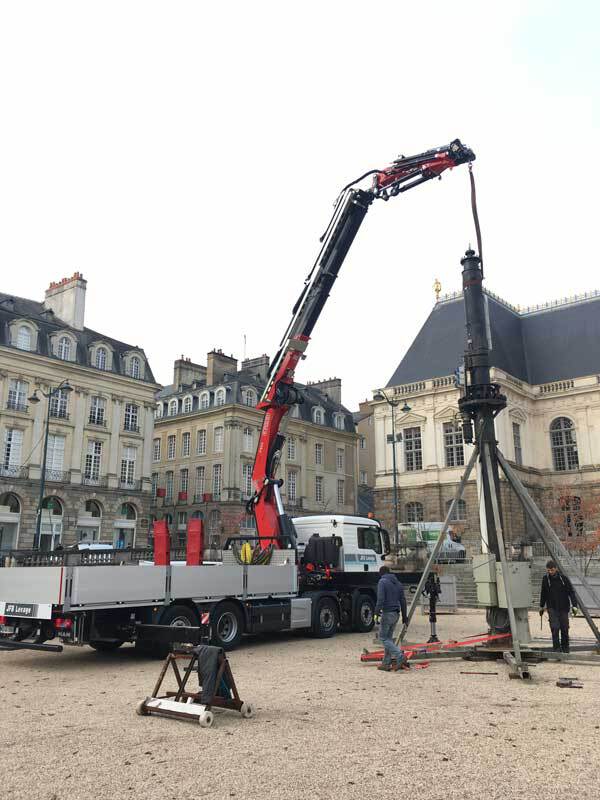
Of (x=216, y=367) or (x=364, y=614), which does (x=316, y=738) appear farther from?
(x=216, y=367)

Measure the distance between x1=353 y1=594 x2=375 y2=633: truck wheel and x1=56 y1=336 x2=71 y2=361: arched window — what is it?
3254 centimetres

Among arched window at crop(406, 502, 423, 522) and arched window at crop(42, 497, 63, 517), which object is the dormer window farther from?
arched window at crop(42, 497, 63, 517)

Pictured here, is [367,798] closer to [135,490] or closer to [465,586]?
[465,586]

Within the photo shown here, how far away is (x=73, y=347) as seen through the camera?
151 ft

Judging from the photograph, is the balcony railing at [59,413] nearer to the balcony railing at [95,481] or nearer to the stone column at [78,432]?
the stone column at [78,432]

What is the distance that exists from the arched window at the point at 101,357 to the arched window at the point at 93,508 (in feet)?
Result: 30.0

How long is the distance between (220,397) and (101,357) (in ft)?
37.6

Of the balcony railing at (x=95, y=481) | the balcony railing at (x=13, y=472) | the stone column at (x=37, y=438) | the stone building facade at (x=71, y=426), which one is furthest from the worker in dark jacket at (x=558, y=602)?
the balcony railing at (x=95, y=481)

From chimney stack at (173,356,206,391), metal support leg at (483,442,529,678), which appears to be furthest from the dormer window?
metal support leg at (483,442,529,678)

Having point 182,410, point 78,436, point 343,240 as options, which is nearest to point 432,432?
point 182,410

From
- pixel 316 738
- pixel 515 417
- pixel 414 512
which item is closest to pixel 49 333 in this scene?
pixel 414 512

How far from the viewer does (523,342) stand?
58844mm

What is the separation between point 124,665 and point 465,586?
22.5 meters

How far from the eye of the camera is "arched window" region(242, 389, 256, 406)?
185 feet
